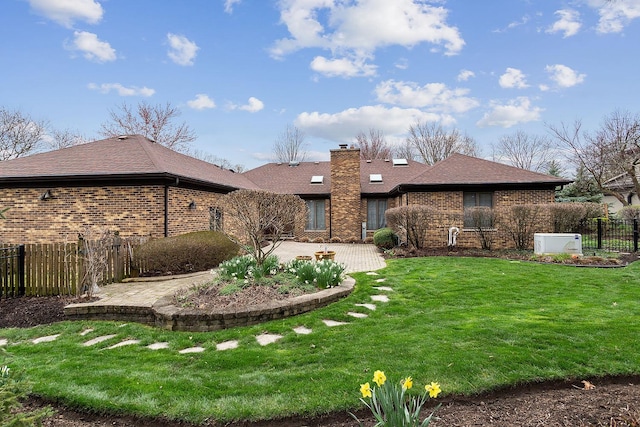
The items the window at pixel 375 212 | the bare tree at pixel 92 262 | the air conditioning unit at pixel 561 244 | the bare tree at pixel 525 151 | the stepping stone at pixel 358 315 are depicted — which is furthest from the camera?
the bare tree at pixel 525 151

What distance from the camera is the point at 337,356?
12.6ft

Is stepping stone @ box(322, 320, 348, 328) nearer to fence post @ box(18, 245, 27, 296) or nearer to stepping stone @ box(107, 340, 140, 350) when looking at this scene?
stepping stone @ box(107, 340, 140, 350)

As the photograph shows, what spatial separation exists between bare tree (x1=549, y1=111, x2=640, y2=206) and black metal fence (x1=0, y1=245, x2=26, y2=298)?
29.6 m

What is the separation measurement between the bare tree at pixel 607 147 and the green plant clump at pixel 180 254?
83.8ft

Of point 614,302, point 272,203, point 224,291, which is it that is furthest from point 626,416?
point 272,203

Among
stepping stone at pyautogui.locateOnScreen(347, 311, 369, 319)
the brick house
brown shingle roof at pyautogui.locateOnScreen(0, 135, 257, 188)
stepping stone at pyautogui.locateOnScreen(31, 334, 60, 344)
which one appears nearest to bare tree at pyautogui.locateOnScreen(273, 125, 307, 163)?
brown shingle roof at pyautogui.locateOnScreen(0, 135, 257, 188)

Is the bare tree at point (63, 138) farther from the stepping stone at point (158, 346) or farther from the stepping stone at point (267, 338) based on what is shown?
the stepping stone at point (267, 338)

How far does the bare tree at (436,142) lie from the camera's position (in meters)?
37.4

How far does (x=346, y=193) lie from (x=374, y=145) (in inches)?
940

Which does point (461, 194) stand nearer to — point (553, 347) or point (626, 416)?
point (553, 347)

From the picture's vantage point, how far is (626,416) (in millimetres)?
2492

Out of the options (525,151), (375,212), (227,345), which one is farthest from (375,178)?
(525,151)

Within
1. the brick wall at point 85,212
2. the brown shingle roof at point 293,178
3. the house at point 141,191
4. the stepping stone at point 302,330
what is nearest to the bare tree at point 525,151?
the brown shingle roof at point 293,178

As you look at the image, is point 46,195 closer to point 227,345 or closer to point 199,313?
point 199,313
